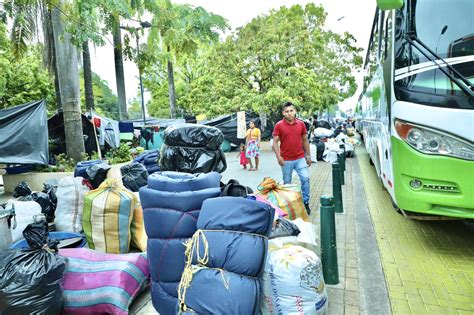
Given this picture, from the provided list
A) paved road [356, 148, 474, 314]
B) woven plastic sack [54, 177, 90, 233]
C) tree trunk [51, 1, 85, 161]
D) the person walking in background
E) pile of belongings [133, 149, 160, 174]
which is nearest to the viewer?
paved road [356, 148, 474, 314]

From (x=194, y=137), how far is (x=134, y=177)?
1731mm

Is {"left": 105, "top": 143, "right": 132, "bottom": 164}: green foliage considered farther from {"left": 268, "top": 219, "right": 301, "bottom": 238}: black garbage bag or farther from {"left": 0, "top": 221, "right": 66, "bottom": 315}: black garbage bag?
{"left": 268, "top": 219, "right": 301, "bottom": 238}: black garbage bag

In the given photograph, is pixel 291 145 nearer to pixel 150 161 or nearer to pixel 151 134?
pixel 150 161

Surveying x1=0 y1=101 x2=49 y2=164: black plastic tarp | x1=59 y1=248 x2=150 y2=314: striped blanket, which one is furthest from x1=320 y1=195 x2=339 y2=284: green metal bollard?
x1=0 y1=101 x2=49 y2=164: black plastic tarp

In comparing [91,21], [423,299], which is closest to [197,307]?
[423,299]

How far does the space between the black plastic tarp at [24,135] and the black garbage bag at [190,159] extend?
5.89 metres

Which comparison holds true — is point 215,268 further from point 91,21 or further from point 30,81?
point 30,81

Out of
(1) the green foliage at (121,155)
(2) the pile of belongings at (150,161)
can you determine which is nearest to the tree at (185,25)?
(2) the pile of belongings at (150,161)

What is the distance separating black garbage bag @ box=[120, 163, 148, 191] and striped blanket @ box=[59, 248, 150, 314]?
2.17 m

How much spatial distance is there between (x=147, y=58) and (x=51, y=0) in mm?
1691

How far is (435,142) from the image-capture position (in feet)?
12.2

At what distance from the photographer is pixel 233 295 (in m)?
2.27

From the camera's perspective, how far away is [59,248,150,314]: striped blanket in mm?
2977

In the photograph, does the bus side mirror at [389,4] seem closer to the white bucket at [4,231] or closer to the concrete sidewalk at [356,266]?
the concrete sidewalk at [356,266]
